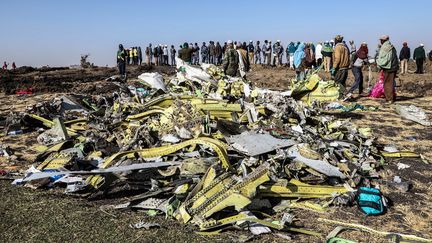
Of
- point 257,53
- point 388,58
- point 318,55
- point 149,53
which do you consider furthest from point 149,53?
point 388,58

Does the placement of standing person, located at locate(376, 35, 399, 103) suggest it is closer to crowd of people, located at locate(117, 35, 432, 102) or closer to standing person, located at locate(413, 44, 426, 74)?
crowd of people, located at locate(117, 35, 432, 102)

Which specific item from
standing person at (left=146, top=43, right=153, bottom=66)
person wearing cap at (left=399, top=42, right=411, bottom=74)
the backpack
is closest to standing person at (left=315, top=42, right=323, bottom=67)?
person wearing cap at (left=399, top=42, right=411, bottom=74)

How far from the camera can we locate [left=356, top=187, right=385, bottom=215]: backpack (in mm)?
4777

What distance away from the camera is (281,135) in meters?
6.43

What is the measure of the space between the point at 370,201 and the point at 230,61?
7.16 metres

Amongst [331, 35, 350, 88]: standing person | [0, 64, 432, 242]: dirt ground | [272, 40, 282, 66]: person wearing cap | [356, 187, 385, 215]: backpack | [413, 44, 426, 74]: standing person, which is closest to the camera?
[0, 64, 432, 242]: dirt ground

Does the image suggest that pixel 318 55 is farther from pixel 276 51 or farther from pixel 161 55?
pixel 161 55

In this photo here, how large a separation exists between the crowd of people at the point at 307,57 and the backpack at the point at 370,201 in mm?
6929

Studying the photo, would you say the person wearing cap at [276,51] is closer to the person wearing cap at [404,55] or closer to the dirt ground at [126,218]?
the person wearing cap at [404,55]

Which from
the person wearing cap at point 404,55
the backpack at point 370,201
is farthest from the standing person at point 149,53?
the backpack at point 370,201

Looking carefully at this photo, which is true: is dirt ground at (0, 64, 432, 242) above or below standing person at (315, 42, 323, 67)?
below

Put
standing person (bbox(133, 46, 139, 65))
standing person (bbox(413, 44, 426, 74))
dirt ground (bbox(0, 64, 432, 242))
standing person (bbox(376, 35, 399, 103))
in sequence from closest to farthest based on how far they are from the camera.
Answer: dirt ground (bbox(0, 64, 432, 242)) → standing person (bbox(376, 35, 399, 103)) → standing person (bbox(413, 44, 426, 74)) → standing person (bbox(133, 46, 139, 65))

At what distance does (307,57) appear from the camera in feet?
48.5

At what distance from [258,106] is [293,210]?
3363 millimetres
